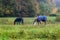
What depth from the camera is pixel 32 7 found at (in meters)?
25.4

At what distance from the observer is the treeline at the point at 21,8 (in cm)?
2398

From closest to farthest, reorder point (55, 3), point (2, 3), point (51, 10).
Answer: point (2, 3), point (51, 10), point (55, 3)

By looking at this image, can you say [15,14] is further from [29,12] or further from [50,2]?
[50,2]

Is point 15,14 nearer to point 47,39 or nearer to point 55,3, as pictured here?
point 55,3

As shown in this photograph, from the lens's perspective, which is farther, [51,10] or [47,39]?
[51,10]

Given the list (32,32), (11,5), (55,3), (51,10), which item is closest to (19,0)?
(11,5)

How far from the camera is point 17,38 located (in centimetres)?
885

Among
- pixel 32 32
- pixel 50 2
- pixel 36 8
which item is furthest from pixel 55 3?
pixel 32 32

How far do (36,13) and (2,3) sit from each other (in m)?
3.99

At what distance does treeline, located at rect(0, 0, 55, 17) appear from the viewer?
24.0m

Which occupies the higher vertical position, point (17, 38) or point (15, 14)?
point (17, 38)

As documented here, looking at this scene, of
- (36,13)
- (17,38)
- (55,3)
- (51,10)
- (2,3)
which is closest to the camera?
(17,38)

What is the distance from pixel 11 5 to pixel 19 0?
154 cm

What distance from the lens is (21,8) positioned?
82.4 ft
